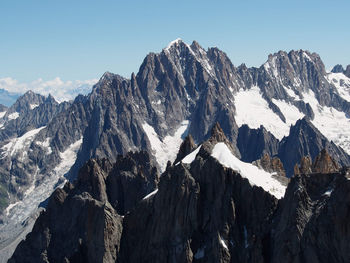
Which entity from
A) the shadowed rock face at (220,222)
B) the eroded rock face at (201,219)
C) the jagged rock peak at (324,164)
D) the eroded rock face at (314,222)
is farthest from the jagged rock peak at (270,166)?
the eroded rock face at (314,222)

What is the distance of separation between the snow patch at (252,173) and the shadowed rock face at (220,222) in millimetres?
1839

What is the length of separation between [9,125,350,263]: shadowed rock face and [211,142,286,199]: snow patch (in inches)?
72.4

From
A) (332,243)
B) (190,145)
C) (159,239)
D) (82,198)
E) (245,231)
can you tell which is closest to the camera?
(332,243)

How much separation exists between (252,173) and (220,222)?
12.9m

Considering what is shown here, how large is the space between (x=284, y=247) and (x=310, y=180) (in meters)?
12.0

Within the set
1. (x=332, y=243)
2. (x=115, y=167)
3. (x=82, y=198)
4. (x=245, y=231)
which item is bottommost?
(x=332, y=243)

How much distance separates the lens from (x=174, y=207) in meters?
87.0

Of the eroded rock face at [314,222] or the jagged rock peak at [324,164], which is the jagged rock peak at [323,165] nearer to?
the jagged rock peak at [324,164]

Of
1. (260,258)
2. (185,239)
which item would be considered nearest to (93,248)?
(185,239)

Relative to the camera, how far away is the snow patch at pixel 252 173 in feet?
278

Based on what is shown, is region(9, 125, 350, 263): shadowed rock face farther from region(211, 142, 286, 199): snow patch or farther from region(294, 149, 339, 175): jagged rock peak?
region(294, 149, 339, 175): jagged rock peak

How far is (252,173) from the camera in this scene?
291ft

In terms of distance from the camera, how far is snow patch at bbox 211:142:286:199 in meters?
84.6

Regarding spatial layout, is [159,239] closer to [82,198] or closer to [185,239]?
[185,239]
